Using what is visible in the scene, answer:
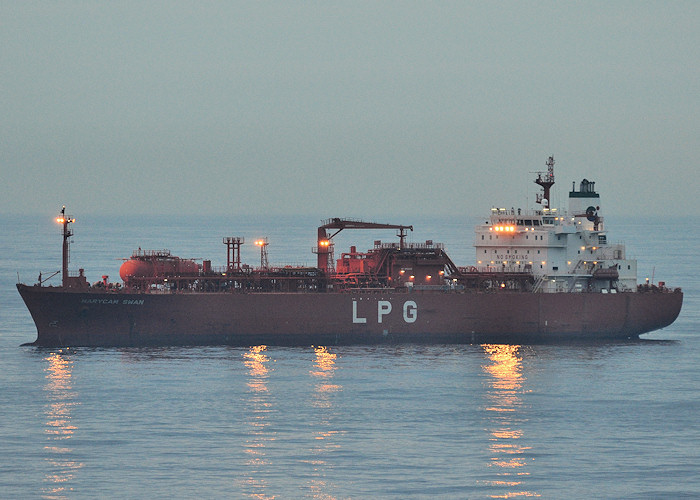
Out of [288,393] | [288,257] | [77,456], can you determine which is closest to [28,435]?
[77,456]

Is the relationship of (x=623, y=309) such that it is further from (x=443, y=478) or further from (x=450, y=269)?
(x=443, y=478)

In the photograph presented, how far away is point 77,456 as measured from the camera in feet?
149

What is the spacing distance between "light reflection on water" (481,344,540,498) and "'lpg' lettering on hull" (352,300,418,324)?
15.3 feet

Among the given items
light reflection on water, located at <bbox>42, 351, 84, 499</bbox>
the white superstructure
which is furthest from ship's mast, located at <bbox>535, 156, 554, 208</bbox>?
light reflection on water, located at <bbox>42, 351, 84, 499</bbox>

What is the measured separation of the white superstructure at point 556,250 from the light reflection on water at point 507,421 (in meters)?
8.27

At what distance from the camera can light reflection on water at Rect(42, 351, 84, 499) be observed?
41938 mm

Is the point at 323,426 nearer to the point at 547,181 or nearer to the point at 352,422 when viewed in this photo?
the point at 352,422

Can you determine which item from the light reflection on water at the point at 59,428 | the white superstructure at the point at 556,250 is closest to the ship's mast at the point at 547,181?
the white superstructure at the point at 556,250

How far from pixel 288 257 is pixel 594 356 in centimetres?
8371

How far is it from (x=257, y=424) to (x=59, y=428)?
7.07 metres

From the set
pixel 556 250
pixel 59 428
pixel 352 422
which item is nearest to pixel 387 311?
pixel 556 250

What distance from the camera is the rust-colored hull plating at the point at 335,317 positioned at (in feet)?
233

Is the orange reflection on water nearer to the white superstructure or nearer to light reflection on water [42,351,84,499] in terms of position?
light reflection on water [42,351,84,499]

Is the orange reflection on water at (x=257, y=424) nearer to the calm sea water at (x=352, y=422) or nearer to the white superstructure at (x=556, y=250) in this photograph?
the calm sea water at (x=352, y=422)
